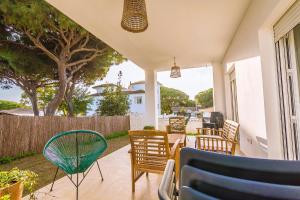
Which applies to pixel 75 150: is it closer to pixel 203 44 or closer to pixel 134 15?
pixel 134 15

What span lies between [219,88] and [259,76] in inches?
128

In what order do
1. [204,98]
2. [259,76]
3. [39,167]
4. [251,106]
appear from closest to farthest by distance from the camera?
1. [259,76]
2. [251,106]
3. [39,167]
4. [204,98]

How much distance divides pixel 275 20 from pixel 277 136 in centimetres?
138

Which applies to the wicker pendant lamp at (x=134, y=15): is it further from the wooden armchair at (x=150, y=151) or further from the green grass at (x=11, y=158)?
the green grass at (x=11, y=158)

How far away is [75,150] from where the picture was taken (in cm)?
222

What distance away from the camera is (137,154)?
6.88 ft

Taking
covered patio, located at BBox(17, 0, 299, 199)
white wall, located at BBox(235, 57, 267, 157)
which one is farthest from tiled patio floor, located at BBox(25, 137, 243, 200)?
white wall, located at BBox(235, 57, 267, 157)

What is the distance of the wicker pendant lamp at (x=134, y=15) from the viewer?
1853 millimetres

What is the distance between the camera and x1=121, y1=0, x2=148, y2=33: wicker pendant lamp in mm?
1853

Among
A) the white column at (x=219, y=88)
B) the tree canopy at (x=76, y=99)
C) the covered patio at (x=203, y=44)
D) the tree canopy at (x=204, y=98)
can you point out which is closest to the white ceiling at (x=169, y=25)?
the covered patio at (x=203, y=44)

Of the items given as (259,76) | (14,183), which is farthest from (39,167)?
(259,76)

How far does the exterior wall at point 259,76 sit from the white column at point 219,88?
2.05 m

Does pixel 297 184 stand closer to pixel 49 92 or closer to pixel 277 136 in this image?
pixel 277 136

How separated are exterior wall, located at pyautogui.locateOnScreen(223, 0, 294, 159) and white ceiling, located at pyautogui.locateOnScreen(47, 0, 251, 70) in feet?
1.23
